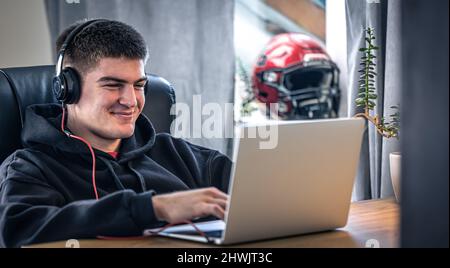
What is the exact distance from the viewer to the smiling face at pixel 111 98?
5.05ft

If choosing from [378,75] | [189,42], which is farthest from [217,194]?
[189,42]

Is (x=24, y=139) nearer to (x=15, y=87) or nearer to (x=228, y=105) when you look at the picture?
(x=15, y=87)

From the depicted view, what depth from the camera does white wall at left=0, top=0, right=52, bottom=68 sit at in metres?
2.20

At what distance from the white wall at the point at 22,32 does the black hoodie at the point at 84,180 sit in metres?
0.69

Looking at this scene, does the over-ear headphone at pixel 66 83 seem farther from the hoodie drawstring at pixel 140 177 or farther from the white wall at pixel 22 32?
the white wall at pixel 22 32

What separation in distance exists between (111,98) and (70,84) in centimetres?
9

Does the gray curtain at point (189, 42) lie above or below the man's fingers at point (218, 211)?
above

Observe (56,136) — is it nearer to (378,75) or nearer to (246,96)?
(378,75)

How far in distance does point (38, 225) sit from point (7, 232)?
0.06m

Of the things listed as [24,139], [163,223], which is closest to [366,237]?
[163,223]

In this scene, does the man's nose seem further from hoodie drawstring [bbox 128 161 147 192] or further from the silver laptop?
the silver laptop

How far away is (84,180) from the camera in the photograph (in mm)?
1455

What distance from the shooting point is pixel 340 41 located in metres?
2.68

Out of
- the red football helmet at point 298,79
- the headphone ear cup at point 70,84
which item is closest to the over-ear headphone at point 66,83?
the headphone ear cup at point 70,84
